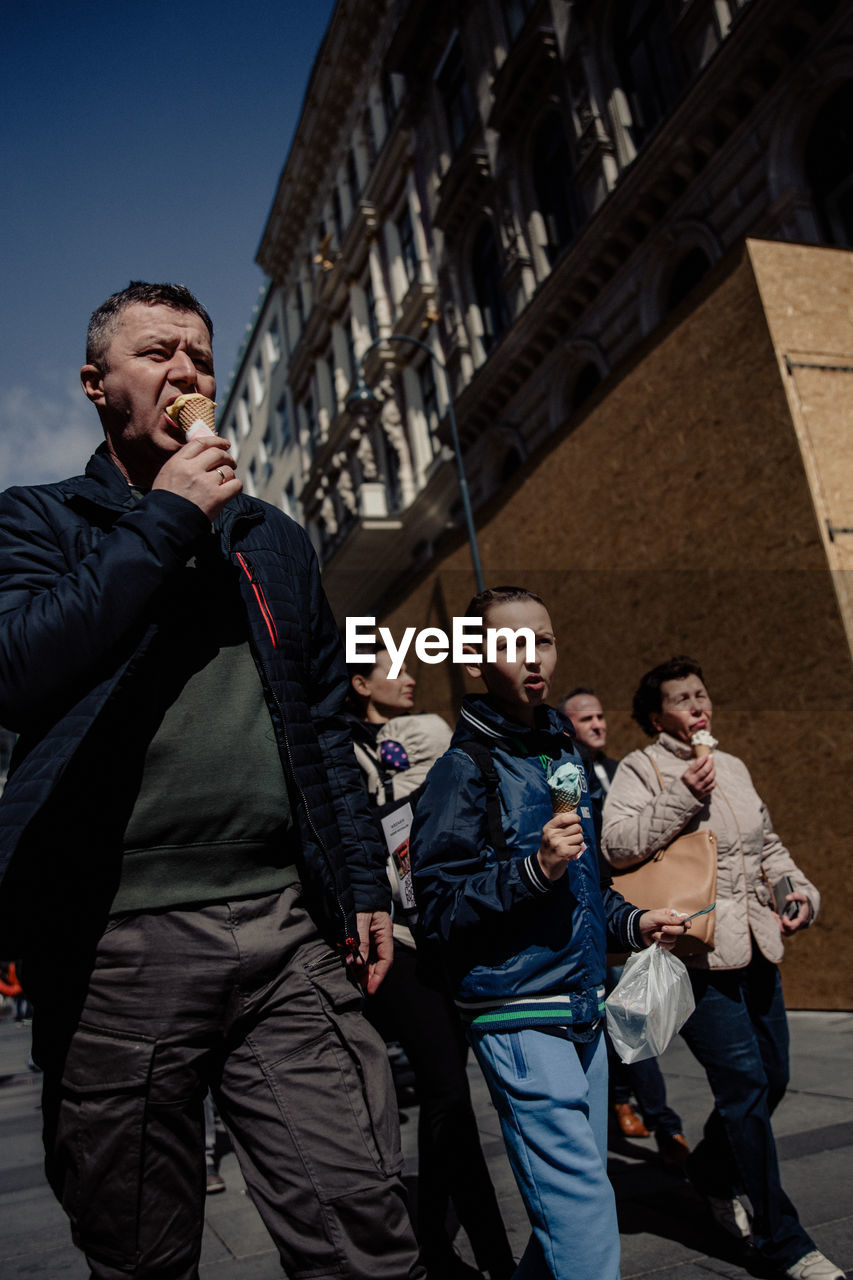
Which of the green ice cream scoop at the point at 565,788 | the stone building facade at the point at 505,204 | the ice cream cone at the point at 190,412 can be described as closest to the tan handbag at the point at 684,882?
the green ice cream scoop at the point at 565,788

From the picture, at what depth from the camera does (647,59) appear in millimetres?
15875

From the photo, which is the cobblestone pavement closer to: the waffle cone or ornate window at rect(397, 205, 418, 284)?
the waffle cone

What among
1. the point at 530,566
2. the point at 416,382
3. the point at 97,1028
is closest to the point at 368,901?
the point at 97,1028

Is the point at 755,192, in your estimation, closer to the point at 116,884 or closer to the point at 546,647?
the point at 546,647

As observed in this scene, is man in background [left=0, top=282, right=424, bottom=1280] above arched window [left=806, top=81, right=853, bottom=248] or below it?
below

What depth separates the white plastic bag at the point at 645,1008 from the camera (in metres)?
2.49

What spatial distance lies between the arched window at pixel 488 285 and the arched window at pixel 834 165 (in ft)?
29.6

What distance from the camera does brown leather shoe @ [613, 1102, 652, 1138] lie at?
5.05 meters

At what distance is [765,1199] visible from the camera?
123 inches

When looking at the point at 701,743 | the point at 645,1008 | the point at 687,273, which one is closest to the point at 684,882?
the point at 701,743

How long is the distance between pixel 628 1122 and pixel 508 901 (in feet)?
11.3

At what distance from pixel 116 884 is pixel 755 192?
14155mm

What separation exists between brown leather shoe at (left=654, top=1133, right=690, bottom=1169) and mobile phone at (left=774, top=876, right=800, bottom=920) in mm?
1323

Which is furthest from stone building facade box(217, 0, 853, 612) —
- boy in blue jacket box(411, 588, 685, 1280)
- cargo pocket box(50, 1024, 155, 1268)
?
cargo pocket box(50, 1024, 155, 1268)
